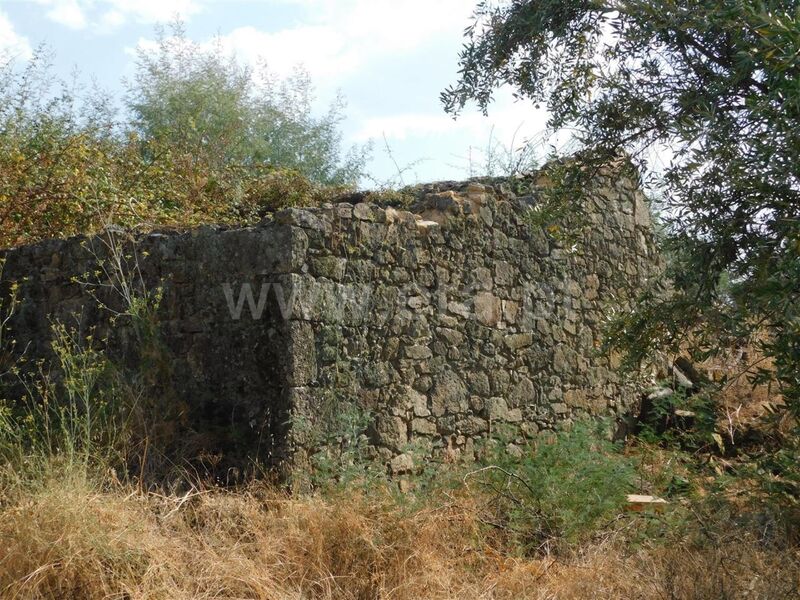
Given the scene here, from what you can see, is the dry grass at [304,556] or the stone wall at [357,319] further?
the stone wall at [357,319]

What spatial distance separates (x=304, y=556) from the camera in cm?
594

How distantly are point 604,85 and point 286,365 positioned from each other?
9.80 feet

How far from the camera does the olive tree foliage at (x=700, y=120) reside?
5.18 meters

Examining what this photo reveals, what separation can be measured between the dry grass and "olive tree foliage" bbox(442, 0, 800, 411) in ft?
4.22

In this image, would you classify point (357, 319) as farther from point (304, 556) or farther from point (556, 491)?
point (304, 556)

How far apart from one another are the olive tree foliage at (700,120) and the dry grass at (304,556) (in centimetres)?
129

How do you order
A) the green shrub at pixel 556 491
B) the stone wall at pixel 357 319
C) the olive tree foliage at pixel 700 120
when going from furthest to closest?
1. the stone wall at pixel 357 319
2. the green shrub at pixel 556 491
3. the olive tree foliage at pixel 700 120

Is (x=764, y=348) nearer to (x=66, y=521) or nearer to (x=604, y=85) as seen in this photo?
(x=604, y=85)

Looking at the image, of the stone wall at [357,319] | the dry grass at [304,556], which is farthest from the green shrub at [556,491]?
the stone wall at [357,319]

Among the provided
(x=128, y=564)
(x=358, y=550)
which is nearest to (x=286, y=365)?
(x=358, y=550)

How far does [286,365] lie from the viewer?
7.09m

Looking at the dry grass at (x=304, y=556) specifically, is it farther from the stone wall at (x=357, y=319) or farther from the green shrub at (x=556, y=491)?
the stone wall at (x=357, y=319)

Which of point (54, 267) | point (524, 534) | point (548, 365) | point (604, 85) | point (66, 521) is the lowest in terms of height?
point (524, 534)

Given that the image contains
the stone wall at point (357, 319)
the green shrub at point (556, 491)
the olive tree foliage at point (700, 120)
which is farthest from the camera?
the stone wall at point (357, 319)
